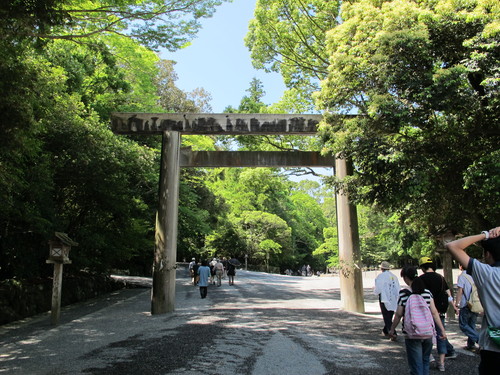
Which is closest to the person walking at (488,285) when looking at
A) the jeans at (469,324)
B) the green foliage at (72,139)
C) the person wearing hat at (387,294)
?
the jeans at (469,324)

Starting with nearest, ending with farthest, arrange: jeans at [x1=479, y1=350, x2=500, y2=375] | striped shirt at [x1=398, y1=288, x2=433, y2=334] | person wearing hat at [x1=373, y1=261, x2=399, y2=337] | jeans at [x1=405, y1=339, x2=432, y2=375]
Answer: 1. jeans at [x1=479, y1=350, x2=500, y2=375]
2. jeans at [x1=405, y1=339, x2=432, y2=375]
3. striped shirt at [x1=398, y1=288, x2=433, y2=334]
4. person wearing hat at [x1=373, y1=261, x2=399, y2=337]

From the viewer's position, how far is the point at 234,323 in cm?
840

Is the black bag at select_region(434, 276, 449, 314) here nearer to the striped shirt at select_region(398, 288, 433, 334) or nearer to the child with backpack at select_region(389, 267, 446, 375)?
the striped shirt at select_region(398, 288, 433, 334)

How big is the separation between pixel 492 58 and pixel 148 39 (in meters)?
7.44

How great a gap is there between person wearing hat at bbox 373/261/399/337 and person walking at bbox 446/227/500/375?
4.61 m

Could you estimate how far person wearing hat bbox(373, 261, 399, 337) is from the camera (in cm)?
699

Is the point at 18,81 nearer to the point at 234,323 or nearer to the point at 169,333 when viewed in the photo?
the point at 169,333

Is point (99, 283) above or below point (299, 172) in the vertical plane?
below

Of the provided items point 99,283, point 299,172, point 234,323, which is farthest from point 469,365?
point 99,283

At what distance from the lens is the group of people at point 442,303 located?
255cm

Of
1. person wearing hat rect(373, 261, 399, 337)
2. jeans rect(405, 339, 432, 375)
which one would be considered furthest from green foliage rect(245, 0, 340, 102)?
jeans rect(405, 339, 432, 375)

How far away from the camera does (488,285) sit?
2592 mm

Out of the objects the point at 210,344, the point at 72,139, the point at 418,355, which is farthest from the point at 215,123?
the point at 418,355

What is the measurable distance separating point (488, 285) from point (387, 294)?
15.8ft
